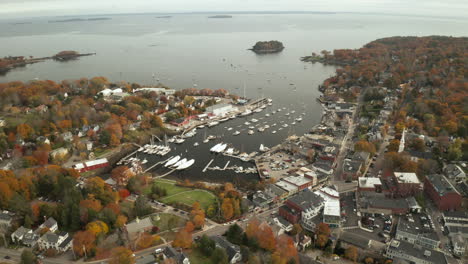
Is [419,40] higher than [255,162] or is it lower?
higher

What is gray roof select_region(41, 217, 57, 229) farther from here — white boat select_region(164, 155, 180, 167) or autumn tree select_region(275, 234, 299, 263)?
autumn tree select_region(275, 234, 299, 263)

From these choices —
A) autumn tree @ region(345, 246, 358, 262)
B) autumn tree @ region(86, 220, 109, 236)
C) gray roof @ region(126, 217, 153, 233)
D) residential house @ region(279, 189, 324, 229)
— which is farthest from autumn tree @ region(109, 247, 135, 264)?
autumn tree @ region(345, 246, 358, 262)

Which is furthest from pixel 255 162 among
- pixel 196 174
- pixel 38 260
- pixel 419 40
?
pixel 419 40

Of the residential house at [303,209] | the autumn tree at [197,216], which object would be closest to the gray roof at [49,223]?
the autumn tree at [197,216]

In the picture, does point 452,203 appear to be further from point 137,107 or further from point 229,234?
point 137,107

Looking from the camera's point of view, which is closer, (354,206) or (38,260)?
(38,260)
